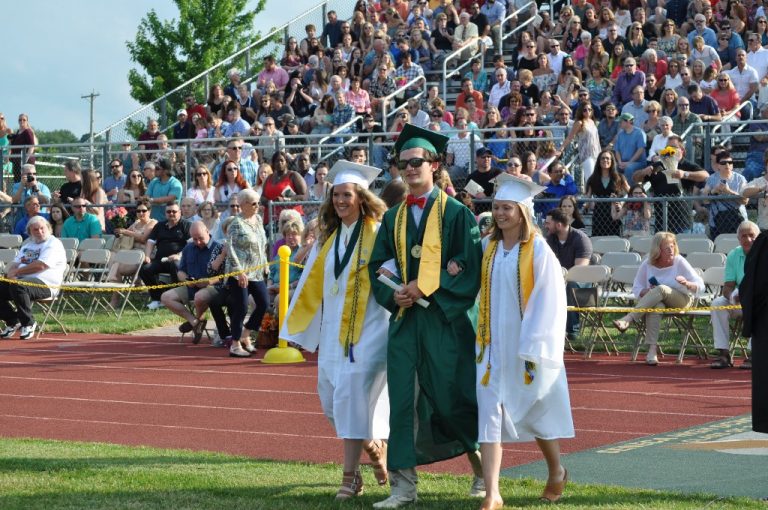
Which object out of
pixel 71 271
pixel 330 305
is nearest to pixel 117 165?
pixel 71 271

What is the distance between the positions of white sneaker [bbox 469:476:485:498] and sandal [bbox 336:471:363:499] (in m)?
0.65

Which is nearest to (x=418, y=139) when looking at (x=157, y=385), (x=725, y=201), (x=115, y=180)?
(x=157, y=385)

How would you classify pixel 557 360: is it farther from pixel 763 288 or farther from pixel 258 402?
pixel 258 402

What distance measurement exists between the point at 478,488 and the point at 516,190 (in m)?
1.71

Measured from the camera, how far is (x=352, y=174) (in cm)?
831

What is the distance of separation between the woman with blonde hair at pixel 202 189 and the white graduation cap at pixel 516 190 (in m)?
13.5

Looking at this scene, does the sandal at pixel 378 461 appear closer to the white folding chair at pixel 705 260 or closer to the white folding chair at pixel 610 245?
the white folding chair at pixel 705 260

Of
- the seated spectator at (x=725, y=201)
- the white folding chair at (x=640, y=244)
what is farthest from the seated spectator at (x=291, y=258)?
the seated spectator at (x=725, y=201)

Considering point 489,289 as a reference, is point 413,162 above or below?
above

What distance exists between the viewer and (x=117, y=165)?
77.8 ft

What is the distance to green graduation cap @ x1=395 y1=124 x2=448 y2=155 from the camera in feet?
26.1

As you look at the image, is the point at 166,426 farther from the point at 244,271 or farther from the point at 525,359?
the point at 244,271

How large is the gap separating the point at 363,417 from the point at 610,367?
718 centimetres

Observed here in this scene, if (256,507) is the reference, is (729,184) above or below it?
above
